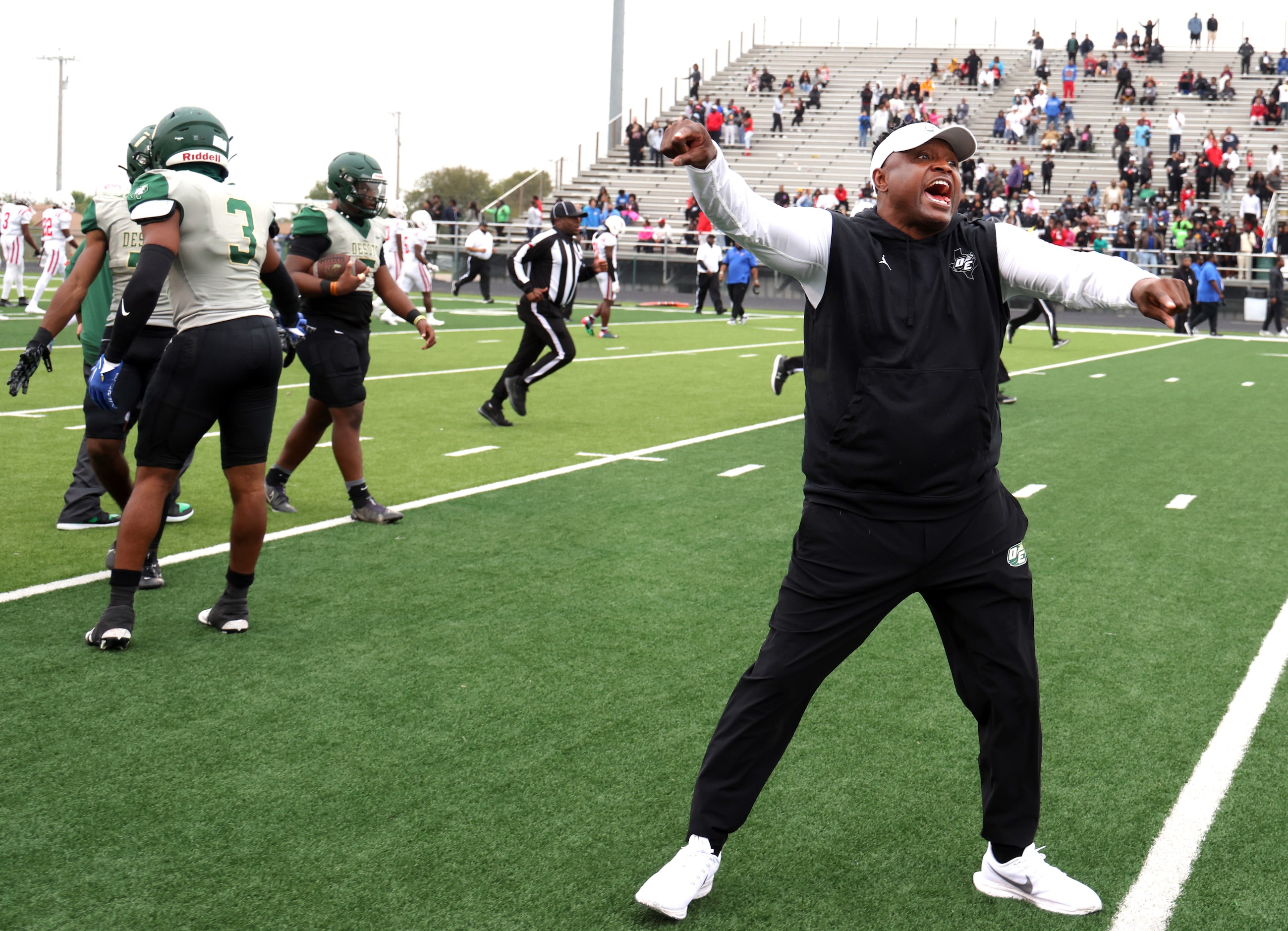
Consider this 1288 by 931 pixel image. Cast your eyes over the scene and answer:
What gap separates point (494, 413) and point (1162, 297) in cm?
854

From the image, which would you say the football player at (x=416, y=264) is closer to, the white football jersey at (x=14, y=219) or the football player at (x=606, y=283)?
the football player at (x=606, y=283)

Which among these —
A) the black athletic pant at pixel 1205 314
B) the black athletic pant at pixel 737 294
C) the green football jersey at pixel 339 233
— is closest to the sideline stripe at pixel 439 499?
the green football jersey at pixel 339 233

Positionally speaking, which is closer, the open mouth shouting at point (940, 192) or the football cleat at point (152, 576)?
the open mouth shouting at point (940, 192)

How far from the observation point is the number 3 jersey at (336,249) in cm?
701

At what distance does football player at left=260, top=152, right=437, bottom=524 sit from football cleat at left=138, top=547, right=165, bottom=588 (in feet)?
3.56

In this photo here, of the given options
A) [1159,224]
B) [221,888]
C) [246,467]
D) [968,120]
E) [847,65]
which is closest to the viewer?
[221,888]

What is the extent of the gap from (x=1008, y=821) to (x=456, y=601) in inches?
119

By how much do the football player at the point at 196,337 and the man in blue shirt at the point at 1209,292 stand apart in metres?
25.0

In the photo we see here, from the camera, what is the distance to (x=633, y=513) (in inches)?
298

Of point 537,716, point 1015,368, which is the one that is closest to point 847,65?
point 1015,368

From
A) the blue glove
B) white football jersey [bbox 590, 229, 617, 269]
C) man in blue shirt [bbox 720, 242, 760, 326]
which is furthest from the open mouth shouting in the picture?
man in blue shirt [bbox 720, 242, 760, 326]

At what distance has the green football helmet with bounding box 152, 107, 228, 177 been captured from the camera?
4.89 metres

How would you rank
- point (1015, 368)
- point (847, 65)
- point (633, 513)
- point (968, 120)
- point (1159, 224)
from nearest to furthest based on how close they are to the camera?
1. point (633, 513)
2. point (1015, 368)
3. point (1159, 224)
4. point (968, 120)
5. point (847, 65)

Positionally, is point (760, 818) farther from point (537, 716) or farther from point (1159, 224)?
point (1159, 224)
